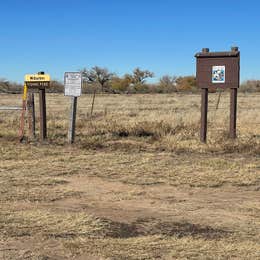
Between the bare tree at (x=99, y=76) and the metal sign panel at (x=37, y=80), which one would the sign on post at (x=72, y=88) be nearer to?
the metal sign panel at (x=37, y=80)

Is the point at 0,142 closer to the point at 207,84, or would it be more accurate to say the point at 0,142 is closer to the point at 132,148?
the point at 132,148

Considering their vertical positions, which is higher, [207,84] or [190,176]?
[207,84]

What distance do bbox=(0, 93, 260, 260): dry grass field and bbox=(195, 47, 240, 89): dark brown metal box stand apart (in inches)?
53.6

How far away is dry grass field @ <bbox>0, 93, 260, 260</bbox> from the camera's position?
472 cm

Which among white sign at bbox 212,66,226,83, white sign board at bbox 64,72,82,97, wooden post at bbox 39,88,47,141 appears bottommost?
wooden post at bbox 39,88,47,141

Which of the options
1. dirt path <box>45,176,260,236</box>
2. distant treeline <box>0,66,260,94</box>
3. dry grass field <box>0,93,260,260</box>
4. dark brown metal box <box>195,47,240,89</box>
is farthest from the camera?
distant treeline <box>0,66,260,94</box>

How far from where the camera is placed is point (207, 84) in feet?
40.1

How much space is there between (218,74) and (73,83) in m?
3.58

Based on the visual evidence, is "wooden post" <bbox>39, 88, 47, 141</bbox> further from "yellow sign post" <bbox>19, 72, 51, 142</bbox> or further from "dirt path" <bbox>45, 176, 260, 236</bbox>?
"dirt path" <bbox>45, 176, 260, 236</bbox>

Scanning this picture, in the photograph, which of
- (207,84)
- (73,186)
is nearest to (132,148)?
(207,84)

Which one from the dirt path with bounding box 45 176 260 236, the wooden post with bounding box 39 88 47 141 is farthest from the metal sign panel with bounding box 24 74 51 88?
the dirt path with bounding box 45 176 260 236

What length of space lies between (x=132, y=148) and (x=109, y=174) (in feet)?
9.41

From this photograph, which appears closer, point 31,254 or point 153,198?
point 31,254

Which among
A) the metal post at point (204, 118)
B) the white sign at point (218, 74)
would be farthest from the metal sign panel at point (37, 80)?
the white sign at point (218, 74)
